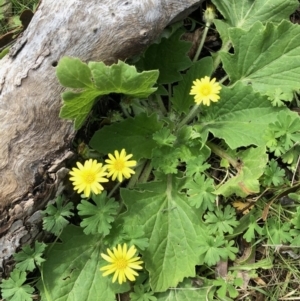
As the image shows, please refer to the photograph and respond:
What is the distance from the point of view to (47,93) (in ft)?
7.78

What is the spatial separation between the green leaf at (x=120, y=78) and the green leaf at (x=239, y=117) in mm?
497

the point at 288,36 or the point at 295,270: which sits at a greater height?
the point at 288,36

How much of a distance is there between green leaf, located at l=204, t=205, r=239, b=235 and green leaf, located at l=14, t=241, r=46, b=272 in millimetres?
861

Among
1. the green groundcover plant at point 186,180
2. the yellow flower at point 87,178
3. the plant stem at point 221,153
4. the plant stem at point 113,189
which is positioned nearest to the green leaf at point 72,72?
the green groundcover plant at point 186,180

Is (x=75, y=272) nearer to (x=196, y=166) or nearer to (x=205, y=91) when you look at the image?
(x=196, y=166)

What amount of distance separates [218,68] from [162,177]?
800mm

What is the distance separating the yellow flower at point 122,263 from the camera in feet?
7.85

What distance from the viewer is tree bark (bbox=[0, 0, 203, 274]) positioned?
7.65 feet

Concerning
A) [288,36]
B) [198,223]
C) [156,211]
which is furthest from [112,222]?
[288,36]

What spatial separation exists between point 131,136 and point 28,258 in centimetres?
83

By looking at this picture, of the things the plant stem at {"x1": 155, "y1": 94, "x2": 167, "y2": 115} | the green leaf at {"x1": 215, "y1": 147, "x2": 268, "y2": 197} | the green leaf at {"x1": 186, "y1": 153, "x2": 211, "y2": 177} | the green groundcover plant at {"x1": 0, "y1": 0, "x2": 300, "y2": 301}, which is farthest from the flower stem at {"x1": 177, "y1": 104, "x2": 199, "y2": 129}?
the green leaf at {"x1": 215, "y1": 147, "x2": 268, "y2": 197}

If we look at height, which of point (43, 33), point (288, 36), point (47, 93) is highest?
point (43, 33)

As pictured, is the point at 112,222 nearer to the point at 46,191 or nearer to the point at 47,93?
the point at 46,191

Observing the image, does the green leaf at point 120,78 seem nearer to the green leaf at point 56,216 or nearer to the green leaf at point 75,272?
the green leaf at point 56,216
